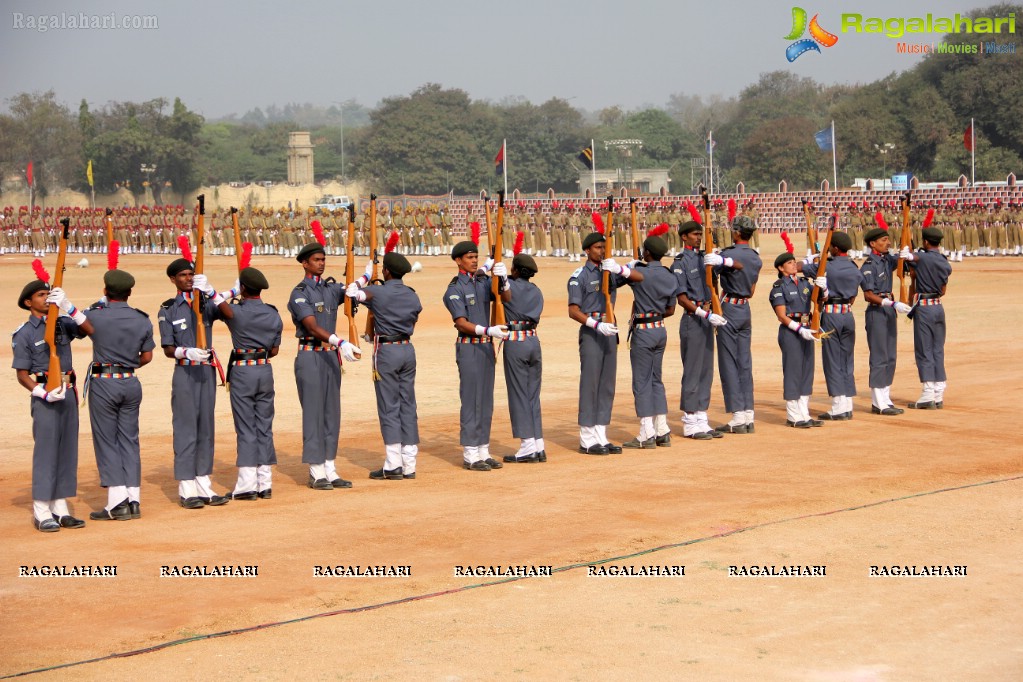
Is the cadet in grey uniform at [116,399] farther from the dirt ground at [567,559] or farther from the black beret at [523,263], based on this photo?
the black beret at [523,263]

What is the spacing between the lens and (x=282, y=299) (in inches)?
1141

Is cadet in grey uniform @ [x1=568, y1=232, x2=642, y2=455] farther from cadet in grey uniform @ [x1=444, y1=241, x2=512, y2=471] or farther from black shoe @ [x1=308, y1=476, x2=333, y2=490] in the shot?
black shoe @ [x1=308, y1=476, x2=333, y2=490]

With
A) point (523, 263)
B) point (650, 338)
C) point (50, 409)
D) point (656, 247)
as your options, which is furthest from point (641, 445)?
point (50, 409)

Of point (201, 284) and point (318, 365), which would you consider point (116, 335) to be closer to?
point (201, 284)

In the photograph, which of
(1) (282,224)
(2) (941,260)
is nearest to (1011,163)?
(1) (282,224)

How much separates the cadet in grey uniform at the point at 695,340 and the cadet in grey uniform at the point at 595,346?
35.2 inches

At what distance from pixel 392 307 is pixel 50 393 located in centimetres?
301

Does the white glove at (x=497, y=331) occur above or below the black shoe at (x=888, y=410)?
above

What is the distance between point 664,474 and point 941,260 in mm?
5474

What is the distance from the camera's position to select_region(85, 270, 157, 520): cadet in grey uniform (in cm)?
998

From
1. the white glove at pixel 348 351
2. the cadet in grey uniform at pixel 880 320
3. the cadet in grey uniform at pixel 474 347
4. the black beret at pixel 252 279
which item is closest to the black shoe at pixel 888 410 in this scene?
the cadet in grey uniform at pixel 880 320

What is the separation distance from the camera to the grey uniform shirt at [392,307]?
37.5 ft

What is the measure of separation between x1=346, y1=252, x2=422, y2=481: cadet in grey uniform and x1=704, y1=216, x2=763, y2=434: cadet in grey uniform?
141 inches

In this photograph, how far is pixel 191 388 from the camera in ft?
34.7
